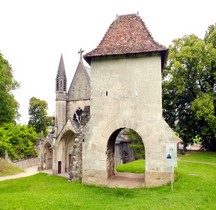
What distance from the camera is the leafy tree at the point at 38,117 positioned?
164ft

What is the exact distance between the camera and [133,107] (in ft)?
41.3

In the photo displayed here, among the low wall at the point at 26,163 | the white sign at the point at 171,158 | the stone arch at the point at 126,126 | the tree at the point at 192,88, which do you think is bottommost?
the low wall at the point at 26,163

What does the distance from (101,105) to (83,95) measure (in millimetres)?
18866

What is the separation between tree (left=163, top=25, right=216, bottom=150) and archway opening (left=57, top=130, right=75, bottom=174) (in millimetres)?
12817

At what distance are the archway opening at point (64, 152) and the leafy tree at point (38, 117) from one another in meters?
21.9

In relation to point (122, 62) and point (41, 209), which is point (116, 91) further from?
point (41, 209)

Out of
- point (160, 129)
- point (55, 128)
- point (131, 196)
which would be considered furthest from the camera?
point (55, 128)

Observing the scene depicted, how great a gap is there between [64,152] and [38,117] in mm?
23624

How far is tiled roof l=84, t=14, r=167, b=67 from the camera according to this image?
12.6 meters

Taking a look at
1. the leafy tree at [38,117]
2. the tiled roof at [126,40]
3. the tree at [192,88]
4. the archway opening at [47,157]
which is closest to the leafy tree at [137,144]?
the tree at [192,88]

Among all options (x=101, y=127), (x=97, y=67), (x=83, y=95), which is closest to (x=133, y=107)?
(x=101, y=127)

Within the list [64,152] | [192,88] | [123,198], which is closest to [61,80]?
[64,152]

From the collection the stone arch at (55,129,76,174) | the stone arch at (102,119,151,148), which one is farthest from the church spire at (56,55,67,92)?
the stone arch at (102,119,151,148)

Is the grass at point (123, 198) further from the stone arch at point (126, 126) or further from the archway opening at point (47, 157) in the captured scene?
the archway opening at point (47, 157)
